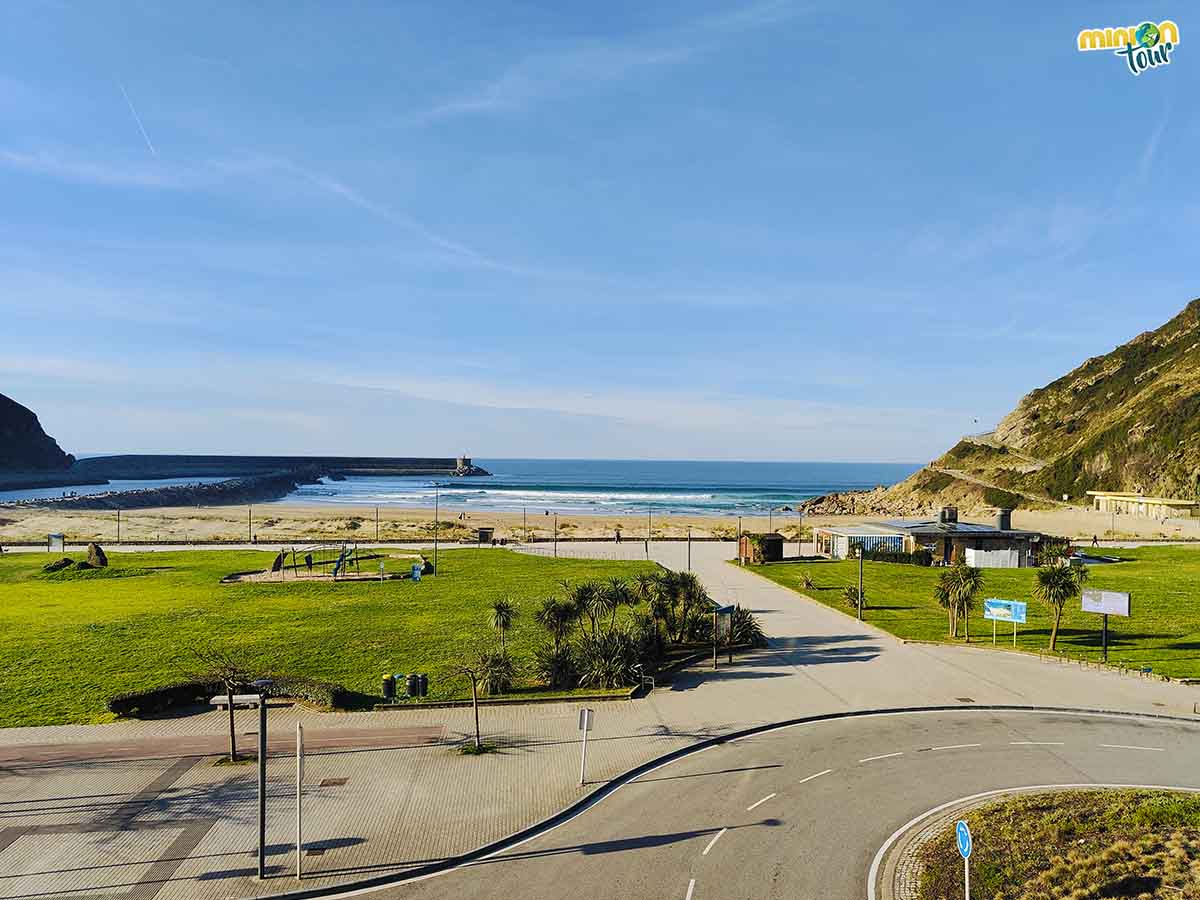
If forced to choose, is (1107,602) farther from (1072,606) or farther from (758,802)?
(758,802)

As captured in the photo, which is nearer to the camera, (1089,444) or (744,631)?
(744,631)

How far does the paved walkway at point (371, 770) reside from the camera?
1653 cm

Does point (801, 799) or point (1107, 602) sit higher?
point (1107, 602)

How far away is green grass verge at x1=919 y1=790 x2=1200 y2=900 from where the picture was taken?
627 inches

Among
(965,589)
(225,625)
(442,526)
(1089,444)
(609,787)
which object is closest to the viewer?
(609,787)

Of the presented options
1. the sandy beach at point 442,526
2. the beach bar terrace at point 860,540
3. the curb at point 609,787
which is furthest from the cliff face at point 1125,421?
the curb at point 609,787

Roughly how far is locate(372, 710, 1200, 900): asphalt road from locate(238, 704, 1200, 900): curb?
0.30 metres

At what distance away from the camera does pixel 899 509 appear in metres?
138

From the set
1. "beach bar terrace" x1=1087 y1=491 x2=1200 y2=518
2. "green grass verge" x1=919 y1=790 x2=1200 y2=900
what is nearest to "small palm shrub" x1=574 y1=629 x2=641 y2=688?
"green grass verge" x1=919 y1=790 x2=1200 y2=900

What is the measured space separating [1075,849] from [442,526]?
88726mm

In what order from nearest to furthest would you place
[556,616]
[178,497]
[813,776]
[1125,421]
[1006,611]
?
[813,776] → [556,616] → [1006,611] → [1125,421] → [178,497]

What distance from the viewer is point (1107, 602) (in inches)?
1347

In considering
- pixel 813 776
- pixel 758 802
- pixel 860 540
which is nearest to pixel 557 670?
pixel 813 776

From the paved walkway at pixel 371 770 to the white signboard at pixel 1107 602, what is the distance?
131 inches
